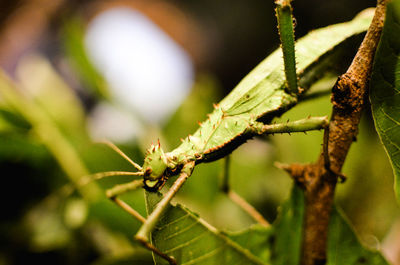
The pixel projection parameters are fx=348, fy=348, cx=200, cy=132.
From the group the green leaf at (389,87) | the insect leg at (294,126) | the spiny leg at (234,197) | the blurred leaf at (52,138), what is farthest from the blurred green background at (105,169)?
the green leaf at (389,87)

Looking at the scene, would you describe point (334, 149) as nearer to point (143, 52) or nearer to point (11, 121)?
point (11, 121)

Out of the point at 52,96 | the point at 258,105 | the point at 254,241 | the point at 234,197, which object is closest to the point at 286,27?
the point at 258,105

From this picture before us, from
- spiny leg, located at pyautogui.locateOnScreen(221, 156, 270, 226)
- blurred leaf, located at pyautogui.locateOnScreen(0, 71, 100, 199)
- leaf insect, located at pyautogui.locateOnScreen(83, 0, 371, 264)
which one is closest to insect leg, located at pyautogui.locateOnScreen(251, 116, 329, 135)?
leaf insect, located at pyautogui.locateOnScreen(83, 0, 371, 264)

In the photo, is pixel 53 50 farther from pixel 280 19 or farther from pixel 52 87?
pixel 280 19

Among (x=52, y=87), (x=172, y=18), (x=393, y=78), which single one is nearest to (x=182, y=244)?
(x=393, y=78)

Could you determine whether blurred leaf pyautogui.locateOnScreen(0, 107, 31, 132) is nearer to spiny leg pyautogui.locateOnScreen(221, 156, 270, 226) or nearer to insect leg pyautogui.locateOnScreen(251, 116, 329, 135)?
spiny leg pyautogui.locateOnScreen(221, 156, 270, 226)

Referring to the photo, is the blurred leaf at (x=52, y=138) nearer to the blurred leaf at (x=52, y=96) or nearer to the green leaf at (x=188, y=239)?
the blurred leaf at (x=52, y=96)
